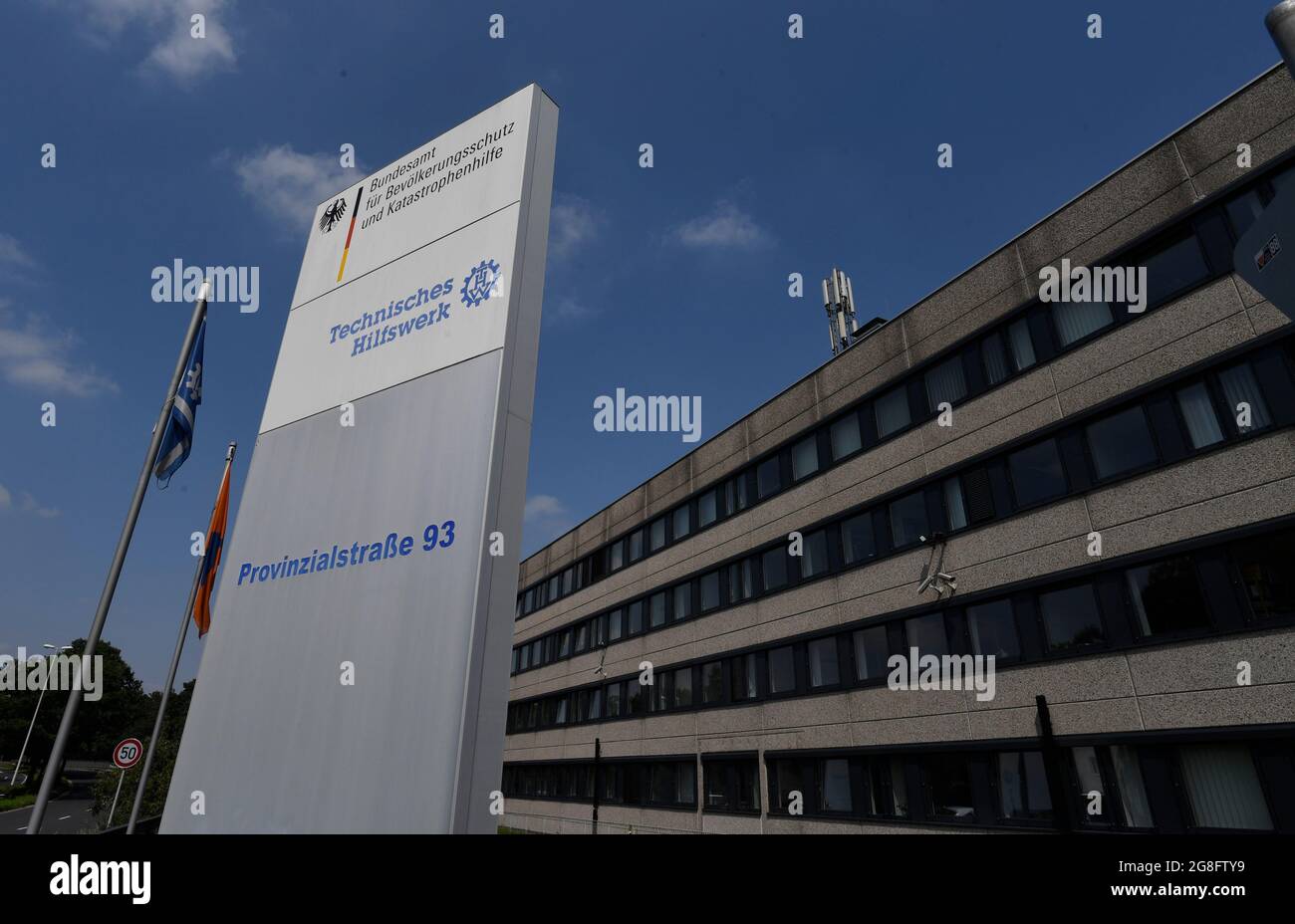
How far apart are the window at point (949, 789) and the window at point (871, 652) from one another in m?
2.83

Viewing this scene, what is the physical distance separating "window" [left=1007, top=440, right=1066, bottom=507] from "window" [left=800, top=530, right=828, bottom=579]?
693 cm

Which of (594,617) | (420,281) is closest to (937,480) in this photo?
(420,281)

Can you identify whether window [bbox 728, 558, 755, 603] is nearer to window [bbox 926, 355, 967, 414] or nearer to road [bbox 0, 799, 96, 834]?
window [bbox 926, 355, 967, 414]

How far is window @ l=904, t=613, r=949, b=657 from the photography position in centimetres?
1927

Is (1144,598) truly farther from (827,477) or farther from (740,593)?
(740,593)

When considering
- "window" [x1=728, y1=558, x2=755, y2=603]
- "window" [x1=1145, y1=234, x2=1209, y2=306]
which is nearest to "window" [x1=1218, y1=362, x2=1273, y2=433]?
"window" [x1=1145, y1=234, x2=1209, y2=306]

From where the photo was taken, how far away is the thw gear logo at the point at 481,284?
287 inches

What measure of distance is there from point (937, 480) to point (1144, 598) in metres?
6.22

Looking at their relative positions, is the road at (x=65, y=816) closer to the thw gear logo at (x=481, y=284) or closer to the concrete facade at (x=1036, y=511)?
the concrete facade at (x=1036, y=511)

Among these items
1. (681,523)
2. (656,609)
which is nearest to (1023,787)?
(681,523)
